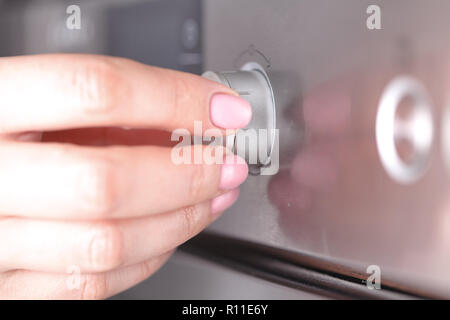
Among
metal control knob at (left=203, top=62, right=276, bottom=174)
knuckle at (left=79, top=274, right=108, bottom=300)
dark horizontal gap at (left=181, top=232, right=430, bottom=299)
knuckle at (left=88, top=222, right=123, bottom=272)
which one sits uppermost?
metal control knob at (left=203, top=62, right=276, bottom=174)

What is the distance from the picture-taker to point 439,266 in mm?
150

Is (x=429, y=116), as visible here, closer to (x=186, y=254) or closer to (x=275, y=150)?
(x=275, y=150)

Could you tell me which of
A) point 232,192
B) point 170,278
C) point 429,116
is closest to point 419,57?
point 429,116

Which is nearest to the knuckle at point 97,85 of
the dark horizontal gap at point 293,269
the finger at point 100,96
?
the finger at point 100,96

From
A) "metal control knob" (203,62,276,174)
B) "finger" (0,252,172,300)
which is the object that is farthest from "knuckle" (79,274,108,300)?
"metal control knob" (203,62,276,174)

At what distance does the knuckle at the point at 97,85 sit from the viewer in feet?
0.61

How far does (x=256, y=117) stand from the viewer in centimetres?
21

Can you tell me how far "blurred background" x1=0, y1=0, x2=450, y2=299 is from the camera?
0.48 ft

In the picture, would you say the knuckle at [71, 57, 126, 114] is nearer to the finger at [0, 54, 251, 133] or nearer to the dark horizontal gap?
the finger at [0, 54, 251, 133]

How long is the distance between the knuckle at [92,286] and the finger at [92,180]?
0.05 meters

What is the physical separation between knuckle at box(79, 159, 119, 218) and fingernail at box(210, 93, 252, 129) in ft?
0.18

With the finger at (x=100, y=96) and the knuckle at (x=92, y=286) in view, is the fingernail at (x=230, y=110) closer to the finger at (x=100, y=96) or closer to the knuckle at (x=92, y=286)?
the finger at (x=100, y=96)

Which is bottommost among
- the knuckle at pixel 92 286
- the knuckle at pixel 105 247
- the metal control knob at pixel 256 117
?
the knuckle at pixel 92 286
